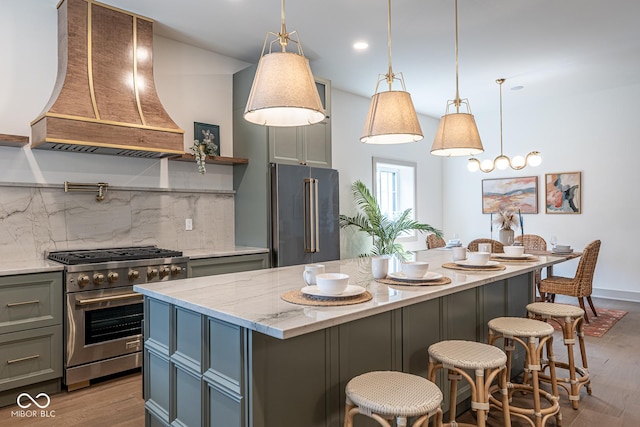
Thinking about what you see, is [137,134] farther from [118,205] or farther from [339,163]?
[339,163]

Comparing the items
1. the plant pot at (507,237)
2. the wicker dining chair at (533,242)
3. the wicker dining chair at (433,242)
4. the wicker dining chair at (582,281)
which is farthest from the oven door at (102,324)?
the wicker dining chair at (533,242)

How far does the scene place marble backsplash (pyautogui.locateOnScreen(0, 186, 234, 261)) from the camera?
10.5 feet

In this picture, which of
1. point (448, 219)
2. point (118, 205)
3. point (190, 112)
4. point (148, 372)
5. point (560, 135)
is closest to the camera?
point (148, 372)

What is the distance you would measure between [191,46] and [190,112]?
0.66m

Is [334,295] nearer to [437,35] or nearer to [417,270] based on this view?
[417,270]

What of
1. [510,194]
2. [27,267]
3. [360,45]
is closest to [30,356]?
[27,267]

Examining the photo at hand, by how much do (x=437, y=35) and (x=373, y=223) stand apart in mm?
2611

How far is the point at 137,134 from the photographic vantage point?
328cm

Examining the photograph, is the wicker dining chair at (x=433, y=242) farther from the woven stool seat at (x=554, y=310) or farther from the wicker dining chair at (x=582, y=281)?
the woven stool seat at (x=554, y=310)

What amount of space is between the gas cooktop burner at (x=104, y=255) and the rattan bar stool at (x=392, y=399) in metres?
2.25

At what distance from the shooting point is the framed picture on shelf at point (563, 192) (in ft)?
20.4

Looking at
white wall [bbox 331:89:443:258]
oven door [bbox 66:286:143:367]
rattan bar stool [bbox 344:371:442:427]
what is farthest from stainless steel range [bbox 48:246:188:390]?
white wall [bbox 331:89:443:258]

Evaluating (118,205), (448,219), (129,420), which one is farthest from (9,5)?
(448,219)

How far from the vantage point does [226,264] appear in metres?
3.79
